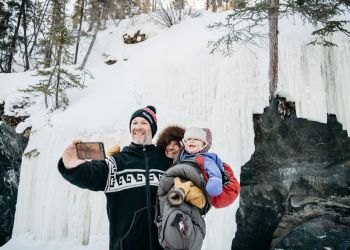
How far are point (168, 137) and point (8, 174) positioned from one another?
893 cm

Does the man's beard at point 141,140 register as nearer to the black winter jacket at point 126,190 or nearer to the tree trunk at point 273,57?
the black winter jacket at point 126,190

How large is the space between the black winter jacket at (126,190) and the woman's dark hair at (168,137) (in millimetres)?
316

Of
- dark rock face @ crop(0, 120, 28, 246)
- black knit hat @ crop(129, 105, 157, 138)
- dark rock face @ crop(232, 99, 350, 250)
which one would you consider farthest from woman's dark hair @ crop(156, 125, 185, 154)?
dark rock face @ crop(0, 120, 28, 246)

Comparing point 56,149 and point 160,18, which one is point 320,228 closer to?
point 56,149

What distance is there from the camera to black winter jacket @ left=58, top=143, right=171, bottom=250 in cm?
215

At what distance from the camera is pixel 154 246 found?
2.18 m

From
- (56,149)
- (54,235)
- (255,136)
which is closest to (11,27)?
(56,149)

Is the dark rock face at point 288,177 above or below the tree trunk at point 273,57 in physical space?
below

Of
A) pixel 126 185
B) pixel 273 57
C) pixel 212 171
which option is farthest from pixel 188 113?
pixel 126 185

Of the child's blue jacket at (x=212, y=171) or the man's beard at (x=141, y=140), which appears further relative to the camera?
the man's beard at (x=141, y=140)

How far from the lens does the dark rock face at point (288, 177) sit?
8219mm

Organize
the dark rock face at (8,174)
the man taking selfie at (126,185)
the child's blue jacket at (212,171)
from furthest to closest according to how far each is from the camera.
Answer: the dark rock face at (8,174) < the child's blue jacket at (212,171) < the man taking selfie at (126,185)

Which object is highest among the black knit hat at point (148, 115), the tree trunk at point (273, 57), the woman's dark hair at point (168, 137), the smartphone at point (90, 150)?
the tree trunk at point (273, 57)

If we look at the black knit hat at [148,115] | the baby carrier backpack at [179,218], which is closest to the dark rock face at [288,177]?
the black knit hat at [148,115]
